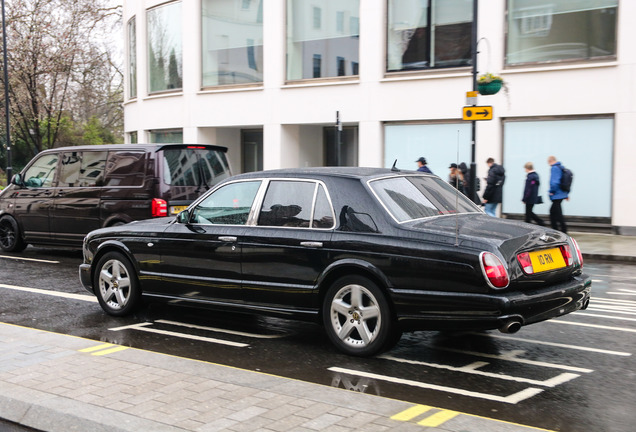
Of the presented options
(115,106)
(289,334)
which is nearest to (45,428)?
(289,334)

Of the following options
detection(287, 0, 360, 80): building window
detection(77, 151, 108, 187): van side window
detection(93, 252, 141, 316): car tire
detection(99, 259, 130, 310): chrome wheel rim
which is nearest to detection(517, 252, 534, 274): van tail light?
detection(93, 252, 141, 316): car tire

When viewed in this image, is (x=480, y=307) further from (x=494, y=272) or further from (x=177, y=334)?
(x=177, y=334)

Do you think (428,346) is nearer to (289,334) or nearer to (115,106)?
(289,334)

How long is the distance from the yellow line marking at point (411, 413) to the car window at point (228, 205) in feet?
9.64

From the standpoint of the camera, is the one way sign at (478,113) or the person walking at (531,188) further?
the person walking at (531,188)

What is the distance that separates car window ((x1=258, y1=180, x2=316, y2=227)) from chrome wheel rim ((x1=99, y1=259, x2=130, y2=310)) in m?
2.02

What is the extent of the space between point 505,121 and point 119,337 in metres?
14.6

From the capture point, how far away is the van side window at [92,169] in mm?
11539

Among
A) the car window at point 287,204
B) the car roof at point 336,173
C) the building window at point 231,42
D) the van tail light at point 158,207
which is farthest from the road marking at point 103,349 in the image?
the building window at point 231,42

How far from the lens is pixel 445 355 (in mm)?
6148

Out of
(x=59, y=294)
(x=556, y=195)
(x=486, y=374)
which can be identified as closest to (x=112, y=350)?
(x=486, y=374)

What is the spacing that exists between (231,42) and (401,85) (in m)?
7.65

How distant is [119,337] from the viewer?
6.85 metres

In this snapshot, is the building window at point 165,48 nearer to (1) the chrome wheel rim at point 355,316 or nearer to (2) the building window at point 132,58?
(2) the building window at point 132,58
